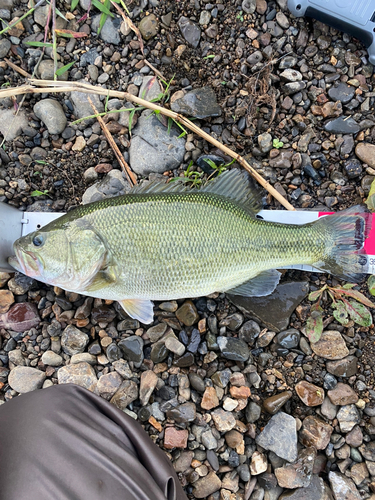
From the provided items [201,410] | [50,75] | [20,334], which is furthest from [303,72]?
[20,334]

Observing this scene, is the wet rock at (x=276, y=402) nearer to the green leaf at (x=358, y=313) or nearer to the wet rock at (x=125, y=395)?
the green leaf at (x=358, y=313)

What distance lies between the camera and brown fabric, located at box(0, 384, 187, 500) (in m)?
2.08

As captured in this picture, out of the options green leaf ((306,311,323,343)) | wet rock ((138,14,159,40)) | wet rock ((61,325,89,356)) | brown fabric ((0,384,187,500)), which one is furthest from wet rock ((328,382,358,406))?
wet rock ((138,14,159,40))

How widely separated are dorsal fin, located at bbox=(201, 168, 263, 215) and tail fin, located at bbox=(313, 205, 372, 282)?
56 centimetres

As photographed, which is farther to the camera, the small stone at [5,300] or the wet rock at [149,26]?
the wet rock at [149,26]

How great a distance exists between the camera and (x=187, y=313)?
3.13m

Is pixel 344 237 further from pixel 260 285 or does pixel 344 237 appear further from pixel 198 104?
pixel 198 104

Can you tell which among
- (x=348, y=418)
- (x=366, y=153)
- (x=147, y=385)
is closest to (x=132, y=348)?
(x=147, y=385)

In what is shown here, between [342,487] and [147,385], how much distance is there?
1.94 m

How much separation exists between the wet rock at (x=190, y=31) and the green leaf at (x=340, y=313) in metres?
2.89

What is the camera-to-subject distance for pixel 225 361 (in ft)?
10.3

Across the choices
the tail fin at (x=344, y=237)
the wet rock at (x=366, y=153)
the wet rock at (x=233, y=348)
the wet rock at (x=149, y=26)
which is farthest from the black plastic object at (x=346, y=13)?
the wet rock at (x=233, y=348)

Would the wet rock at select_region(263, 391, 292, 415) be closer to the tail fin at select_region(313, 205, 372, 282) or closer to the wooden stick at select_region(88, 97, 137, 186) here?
the tail fin at select_region(313, 205, 372, 282)

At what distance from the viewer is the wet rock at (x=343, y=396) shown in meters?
3.04
